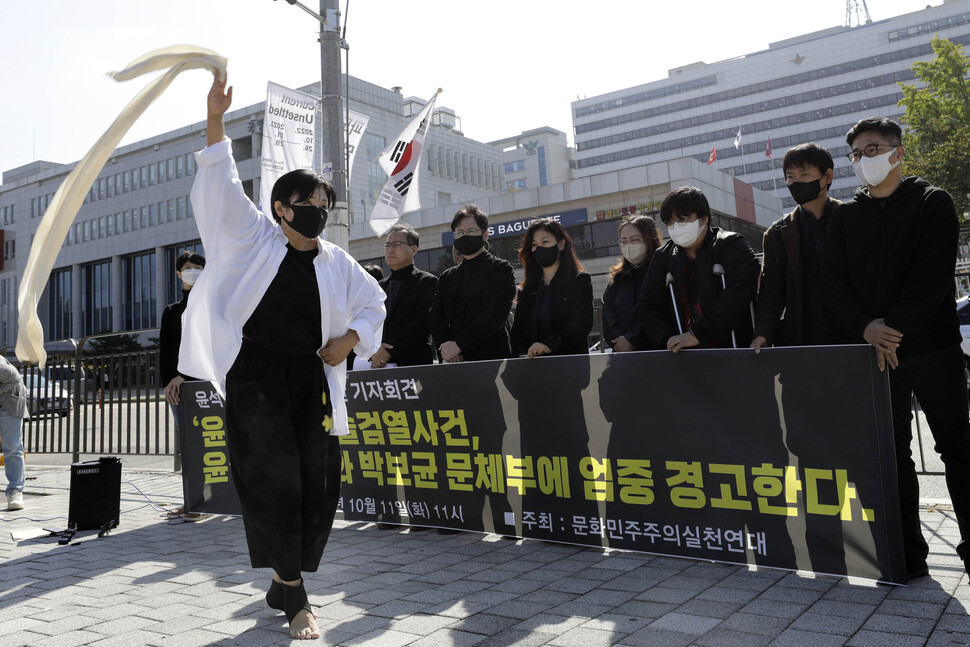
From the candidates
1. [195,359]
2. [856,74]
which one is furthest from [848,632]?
[856,74]

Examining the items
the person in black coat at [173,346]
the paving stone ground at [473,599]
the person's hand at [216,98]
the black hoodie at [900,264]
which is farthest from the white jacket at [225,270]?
the person in black coat at [173,346]

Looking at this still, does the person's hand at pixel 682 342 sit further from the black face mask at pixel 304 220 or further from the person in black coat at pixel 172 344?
the person in black coat at pixel 172 344

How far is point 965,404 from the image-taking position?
3.42 metres

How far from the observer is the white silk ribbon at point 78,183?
10.3 ft

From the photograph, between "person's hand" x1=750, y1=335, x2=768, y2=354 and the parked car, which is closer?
"person's hand" x1=750, y1=335, x2=768, y2=354

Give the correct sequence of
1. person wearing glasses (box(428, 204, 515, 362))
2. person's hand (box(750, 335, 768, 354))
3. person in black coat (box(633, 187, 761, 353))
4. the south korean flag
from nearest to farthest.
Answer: person's hand (box(750, 335, 768, 354)) < person in black coat (box(633, 187, 761, 353)) < person wearing glasses (box(428, 204, 515, 362)) < the south korean flag

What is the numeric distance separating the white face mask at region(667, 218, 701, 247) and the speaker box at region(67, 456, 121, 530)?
4.70 metres

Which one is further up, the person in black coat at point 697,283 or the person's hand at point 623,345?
the person in black coat at point 697,283

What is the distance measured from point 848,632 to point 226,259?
3.02 meters

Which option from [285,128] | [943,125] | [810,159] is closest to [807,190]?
[810,159]

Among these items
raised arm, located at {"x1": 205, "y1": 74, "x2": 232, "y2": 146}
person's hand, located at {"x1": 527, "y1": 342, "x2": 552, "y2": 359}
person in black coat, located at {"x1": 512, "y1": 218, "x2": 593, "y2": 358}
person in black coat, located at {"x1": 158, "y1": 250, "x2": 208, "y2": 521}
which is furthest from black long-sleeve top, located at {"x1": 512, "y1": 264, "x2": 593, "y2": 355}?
person in black coat, located at {"x1": 158, "y1": 250, "x2": 208, "y2": 521}

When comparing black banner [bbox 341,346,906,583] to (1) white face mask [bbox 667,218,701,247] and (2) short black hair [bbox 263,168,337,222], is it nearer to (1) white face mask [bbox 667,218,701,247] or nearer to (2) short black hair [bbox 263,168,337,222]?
(1) white face mask [bbox 667,218,701,247]

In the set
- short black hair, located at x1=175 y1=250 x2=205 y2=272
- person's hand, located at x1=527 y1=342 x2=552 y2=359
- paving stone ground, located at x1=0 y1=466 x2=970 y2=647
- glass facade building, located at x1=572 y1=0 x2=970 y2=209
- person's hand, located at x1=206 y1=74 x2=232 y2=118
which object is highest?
glass facade building, located at x1=572 y1=0 x2=970 y2=209

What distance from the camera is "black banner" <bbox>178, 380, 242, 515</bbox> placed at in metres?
6.28
